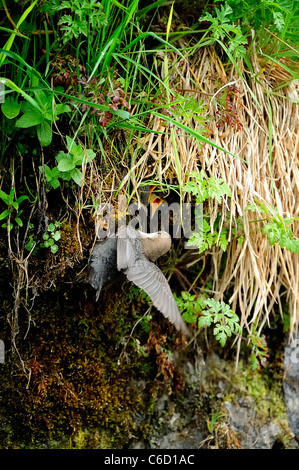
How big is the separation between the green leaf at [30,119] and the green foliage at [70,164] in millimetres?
135

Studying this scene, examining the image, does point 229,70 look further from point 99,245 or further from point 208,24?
point 99,245

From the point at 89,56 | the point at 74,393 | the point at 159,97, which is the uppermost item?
the point at 89,56

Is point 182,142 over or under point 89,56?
under

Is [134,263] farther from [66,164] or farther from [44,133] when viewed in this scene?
[44,133]

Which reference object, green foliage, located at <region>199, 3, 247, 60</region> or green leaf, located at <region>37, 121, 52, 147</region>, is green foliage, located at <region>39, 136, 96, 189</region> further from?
green foliage, located at <region>199, 3, 247, 60</region>

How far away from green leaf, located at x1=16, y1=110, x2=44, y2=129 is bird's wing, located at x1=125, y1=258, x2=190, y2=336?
0.70 m

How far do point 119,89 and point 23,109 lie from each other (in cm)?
41

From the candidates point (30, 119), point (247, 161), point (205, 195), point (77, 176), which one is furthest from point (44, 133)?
point (247, 161)

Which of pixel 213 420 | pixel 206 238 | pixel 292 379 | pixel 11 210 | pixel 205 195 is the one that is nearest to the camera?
pixel 11 210

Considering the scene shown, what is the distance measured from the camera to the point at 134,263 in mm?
1686

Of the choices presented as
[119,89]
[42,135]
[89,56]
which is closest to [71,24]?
[89,56]

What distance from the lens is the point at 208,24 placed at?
2.05m

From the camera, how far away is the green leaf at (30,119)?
161cm

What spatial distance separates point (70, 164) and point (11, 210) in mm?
324
